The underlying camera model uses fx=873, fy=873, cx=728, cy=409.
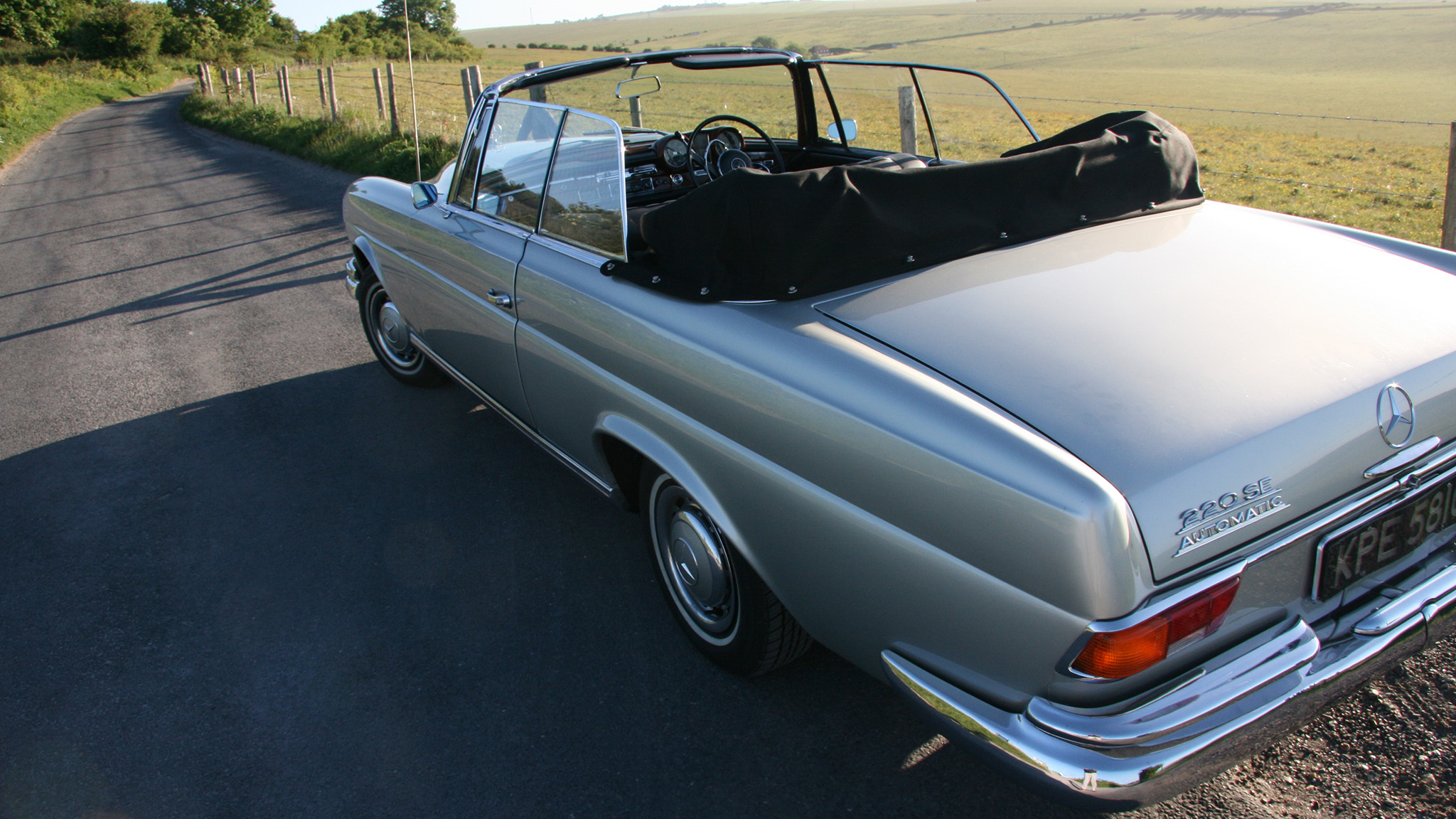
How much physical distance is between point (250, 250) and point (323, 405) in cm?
466

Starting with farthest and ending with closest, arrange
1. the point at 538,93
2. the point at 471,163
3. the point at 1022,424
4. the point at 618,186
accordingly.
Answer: the point at 471,163, the point at 538,93, the point at 618,186, the point at 1022,424

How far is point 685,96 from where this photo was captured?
4480 mm

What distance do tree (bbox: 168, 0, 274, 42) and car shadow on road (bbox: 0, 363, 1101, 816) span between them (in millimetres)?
67649

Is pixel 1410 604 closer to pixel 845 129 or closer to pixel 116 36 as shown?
pixel 845 129

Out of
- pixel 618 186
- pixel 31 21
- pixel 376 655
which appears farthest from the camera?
pixel 31 21

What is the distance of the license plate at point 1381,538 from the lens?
1756mm

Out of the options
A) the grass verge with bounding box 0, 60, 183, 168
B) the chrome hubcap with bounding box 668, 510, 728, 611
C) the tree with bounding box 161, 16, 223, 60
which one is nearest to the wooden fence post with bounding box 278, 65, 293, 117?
the grass verge with bounding box 0, 60, 183, 168

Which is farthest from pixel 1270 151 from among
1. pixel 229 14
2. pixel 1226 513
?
pixel 229 14

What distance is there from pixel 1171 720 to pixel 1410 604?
0.70 m

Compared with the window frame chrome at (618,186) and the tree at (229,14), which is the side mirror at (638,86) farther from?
the tree at (229,14)

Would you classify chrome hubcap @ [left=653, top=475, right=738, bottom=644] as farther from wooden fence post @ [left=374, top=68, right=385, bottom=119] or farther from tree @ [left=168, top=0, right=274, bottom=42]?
tree @ [left=168, top=0, right=274, bottom=42]

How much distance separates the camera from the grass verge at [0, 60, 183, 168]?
907 inches

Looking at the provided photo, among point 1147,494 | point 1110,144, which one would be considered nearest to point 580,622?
point 1147,494

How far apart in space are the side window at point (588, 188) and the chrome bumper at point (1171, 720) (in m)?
1.61
